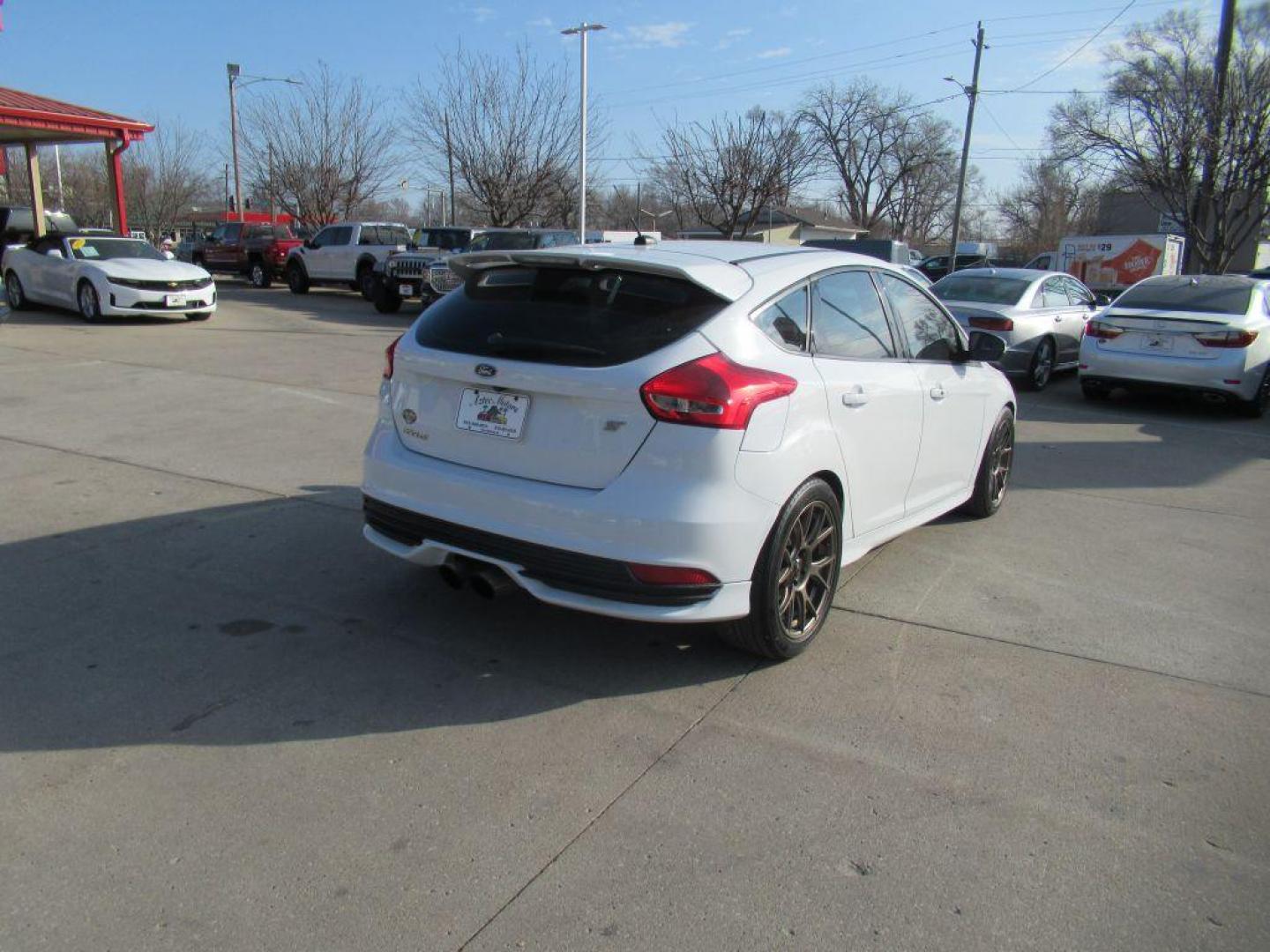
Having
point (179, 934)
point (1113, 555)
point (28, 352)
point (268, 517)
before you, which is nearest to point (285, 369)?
point (28, 352)

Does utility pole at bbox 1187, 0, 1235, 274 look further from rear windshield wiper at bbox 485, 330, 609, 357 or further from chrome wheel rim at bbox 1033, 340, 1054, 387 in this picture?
rear windshield wiper at bbox 485, 330, 609, 357

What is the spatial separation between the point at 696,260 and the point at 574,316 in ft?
1.93

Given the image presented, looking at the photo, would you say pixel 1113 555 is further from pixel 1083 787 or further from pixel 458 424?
pixel 458 424

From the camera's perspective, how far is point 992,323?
12.1 m

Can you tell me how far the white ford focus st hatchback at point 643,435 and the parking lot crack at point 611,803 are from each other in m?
0.22

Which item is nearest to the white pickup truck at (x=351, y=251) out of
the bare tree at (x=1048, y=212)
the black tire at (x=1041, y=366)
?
the black tire at (x=1041, y=366)

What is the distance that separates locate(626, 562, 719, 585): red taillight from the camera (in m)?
3.43

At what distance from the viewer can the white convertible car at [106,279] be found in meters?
15.9

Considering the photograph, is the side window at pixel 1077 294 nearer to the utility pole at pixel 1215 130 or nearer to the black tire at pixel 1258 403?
the black tire at pixel 1258 403

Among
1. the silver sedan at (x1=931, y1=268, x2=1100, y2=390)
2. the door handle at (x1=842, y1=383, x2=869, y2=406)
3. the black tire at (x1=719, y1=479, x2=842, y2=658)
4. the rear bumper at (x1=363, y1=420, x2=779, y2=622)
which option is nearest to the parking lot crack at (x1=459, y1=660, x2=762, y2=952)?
the black tire at (x1=719, y1=479, x2=842, y2=658)

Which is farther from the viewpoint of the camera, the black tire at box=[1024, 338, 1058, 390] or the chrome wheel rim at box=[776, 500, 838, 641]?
the black tire at box=[1024, 338, 1058, 390]

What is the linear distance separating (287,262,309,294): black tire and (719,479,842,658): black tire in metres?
24.5

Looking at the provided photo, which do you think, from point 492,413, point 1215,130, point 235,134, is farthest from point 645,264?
point 235,134

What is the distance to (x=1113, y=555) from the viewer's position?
18.6 ft
